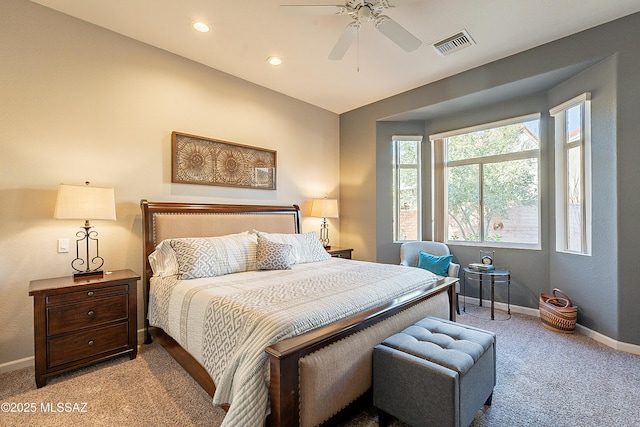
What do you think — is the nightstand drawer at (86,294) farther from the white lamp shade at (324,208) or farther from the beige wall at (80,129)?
the white lamp shade at (324,208)

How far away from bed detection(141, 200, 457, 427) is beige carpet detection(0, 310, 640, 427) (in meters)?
0.18

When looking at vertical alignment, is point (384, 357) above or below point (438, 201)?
below

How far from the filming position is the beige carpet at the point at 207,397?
6.14 ft

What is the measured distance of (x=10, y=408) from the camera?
78.3 inches

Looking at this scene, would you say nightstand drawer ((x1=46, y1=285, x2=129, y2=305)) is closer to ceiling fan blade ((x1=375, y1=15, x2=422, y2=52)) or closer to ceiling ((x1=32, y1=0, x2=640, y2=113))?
ceiling ((x1=32, y1=0, x2=640, y2=113))

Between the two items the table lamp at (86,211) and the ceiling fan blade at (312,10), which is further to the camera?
the table lamp at (86,211)

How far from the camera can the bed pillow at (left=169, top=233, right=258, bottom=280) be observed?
8.59ft

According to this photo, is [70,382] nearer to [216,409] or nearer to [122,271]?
[122,271]

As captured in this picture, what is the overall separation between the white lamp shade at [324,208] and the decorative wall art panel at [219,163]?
74 centimetres

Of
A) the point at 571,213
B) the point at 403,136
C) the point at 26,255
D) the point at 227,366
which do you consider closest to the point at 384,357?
the point at 227,366

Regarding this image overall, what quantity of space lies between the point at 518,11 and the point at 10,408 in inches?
198

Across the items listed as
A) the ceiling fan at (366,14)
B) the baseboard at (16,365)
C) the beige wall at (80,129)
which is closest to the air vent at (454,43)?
the ceiling fan at (366,14)

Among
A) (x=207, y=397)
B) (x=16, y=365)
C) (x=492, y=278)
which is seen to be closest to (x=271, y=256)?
(x=207, y=397)

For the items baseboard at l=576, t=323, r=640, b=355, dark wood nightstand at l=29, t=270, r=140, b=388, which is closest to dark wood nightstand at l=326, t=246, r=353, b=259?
dark wood nightstand at l=29, t=270, r=140, b=388
